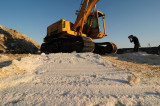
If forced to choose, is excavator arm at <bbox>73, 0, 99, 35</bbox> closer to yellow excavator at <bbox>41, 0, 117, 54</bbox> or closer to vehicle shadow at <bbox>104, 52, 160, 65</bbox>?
yellow excavator at <bbox>41, 0, 117, 54</bbox>

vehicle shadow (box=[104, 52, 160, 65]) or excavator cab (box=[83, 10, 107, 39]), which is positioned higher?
excavator cab (box=[83, 10, 107, 39])

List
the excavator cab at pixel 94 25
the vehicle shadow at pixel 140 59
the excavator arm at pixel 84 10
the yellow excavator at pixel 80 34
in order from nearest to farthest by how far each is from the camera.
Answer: the vehicle shadow at pixel 140 59 → the yellow excavator at pixel 80 34 → the excavator arm at pixel 84 10 → the excavator cab at pixel 94 25

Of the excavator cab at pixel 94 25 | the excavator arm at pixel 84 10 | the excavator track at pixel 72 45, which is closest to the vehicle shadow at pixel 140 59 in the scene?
the excavator track at pixel 72 45

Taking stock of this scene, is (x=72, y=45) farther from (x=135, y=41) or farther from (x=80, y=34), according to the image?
(x=135, y=41)

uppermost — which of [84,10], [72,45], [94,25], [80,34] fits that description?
[84,10]

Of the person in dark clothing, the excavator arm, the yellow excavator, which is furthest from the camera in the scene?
the person in dark clothing

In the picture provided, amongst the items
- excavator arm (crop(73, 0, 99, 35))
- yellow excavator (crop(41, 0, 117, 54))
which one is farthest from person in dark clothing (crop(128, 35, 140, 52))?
excavator arm (crop(73, 0, 99, 35))

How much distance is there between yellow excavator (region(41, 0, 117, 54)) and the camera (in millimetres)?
5674

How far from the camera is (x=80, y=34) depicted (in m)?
6.47

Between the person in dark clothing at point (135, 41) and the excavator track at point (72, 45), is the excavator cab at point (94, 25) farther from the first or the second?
the person in dark clothing at point (135, 41)

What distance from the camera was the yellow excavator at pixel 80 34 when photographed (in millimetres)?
5674

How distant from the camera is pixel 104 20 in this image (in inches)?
283

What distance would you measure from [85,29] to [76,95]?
21.0ft

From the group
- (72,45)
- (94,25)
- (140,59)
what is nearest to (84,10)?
(94,25)
